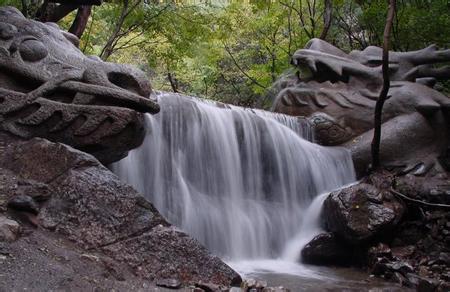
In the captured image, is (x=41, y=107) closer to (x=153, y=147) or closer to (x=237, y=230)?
(x=153, y=147)

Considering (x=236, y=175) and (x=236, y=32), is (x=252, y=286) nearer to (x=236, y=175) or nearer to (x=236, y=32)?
(x=236, y=175)

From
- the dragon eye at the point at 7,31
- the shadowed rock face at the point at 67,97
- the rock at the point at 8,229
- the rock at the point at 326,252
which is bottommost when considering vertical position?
the rock at the point at 326,252

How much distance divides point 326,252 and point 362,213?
3.21ft

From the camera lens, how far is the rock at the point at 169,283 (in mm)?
4039

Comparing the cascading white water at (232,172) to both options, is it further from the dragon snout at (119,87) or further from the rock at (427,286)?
the rock at (427,286)

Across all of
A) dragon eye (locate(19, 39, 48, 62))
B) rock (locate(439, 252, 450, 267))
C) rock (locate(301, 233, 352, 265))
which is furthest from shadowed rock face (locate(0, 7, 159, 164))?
rock (locate(439, 252, 450, 267))

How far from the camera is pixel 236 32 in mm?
19062

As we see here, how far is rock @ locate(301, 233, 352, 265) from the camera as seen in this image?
8180mm

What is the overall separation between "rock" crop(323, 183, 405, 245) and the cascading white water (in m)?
1.20

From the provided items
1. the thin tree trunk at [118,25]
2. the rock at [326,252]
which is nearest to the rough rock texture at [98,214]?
the rock at [326,252]

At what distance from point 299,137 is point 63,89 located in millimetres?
7014

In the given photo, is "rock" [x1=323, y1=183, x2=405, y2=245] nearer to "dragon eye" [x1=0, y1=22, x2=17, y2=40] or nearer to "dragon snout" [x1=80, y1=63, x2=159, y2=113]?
"dragon snout" [x1=80, y1=63, x2=159, y2=113]

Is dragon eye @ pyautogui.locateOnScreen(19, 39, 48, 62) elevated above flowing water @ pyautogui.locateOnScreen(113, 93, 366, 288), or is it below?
above

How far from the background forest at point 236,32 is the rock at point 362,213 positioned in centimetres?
559
